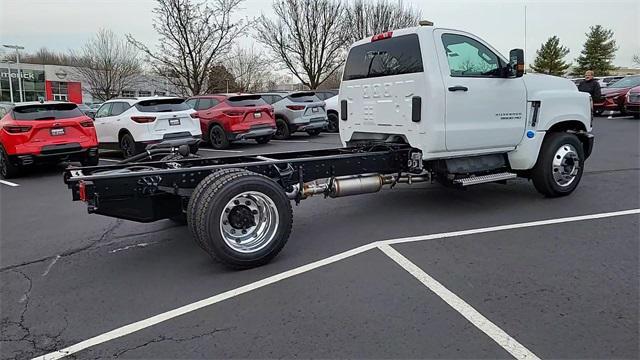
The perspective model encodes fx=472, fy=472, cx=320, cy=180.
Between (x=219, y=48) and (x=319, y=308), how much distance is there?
21.4 m

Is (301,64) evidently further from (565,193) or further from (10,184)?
(565,193)

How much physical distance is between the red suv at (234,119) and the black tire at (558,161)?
9045 mm

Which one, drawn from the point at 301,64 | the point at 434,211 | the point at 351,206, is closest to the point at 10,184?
the point at 351,206

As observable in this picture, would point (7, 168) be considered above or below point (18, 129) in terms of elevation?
below

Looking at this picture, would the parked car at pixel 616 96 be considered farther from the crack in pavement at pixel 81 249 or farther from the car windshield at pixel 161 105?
the crack in pavement at pixel 81 249

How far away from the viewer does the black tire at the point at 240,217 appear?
4.15 metres

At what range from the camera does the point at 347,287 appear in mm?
3898

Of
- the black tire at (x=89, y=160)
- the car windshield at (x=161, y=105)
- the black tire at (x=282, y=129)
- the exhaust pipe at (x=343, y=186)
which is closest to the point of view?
the exhaust pipe at (x=343, y=186)

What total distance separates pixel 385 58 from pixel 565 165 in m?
2.97

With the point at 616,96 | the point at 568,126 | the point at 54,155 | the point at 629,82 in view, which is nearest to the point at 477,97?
the point at 568,126

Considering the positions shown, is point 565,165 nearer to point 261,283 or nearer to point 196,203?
→ point 261,283

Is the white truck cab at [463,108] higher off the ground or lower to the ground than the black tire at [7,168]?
higher

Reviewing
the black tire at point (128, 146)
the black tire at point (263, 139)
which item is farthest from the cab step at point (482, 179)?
the black tire at point (263, 139)

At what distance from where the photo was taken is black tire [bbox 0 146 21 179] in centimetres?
974
